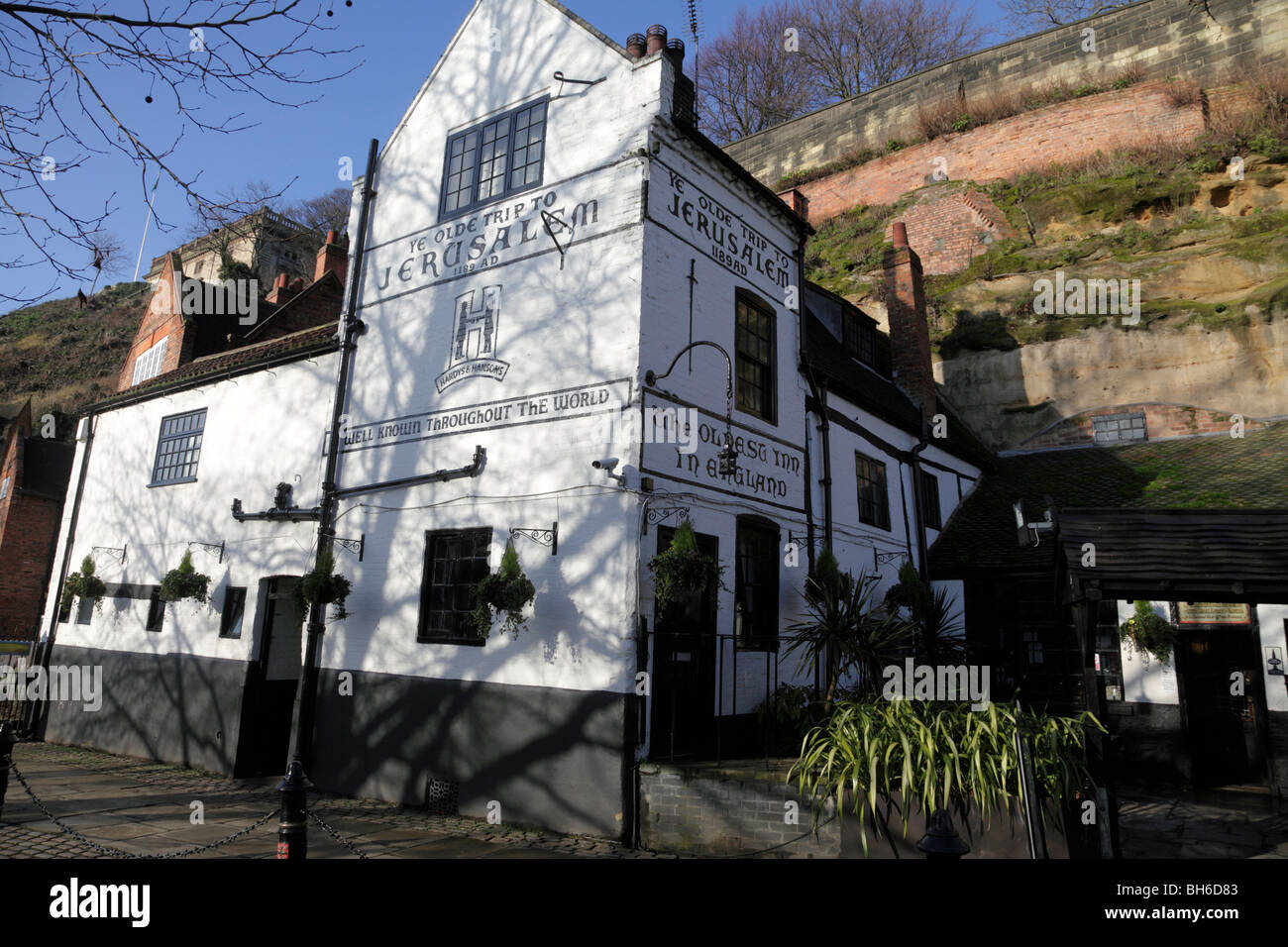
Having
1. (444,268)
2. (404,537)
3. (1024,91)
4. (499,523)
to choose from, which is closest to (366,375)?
(444,268)

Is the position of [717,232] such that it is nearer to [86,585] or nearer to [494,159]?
[494,159]

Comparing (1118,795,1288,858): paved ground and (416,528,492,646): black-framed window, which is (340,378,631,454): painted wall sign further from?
(1118,795,1288,858): paved ground

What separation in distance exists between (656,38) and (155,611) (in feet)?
43.7

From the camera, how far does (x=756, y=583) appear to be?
10.7 metres

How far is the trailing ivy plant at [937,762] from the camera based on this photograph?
6.29m

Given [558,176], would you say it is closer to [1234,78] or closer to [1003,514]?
[1003,514]

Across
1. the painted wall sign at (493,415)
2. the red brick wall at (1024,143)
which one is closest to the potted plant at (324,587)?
the painted wall sign at (493,415)

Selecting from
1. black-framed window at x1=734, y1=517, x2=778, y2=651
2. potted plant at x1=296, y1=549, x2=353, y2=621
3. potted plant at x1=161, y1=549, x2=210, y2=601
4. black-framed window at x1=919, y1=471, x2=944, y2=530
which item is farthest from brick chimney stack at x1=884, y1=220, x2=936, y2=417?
potted plant at x1=161, y1=549, x2=210, y2=601

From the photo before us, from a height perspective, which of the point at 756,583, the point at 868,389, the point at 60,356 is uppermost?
the point at 60,356

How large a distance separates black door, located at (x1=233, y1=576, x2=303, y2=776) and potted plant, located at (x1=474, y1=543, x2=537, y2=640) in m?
4.77

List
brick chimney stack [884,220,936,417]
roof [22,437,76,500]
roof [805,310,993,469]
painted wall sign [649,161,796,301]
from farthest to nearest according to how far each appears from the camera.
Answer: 1. roof [22,437,76,500]
2. brick chimney stack [884,220,936,417]
3. roof [805,310,993,469]
4. painted wall sign [649,161,796,301]

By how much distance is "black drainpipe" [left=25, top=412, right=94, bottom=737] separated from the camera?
16.2m

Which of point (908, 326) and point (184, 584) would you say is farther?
point (908, 326)

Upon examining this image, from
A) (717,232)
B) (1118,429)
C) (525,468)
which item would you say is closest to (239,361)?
(525,468)
